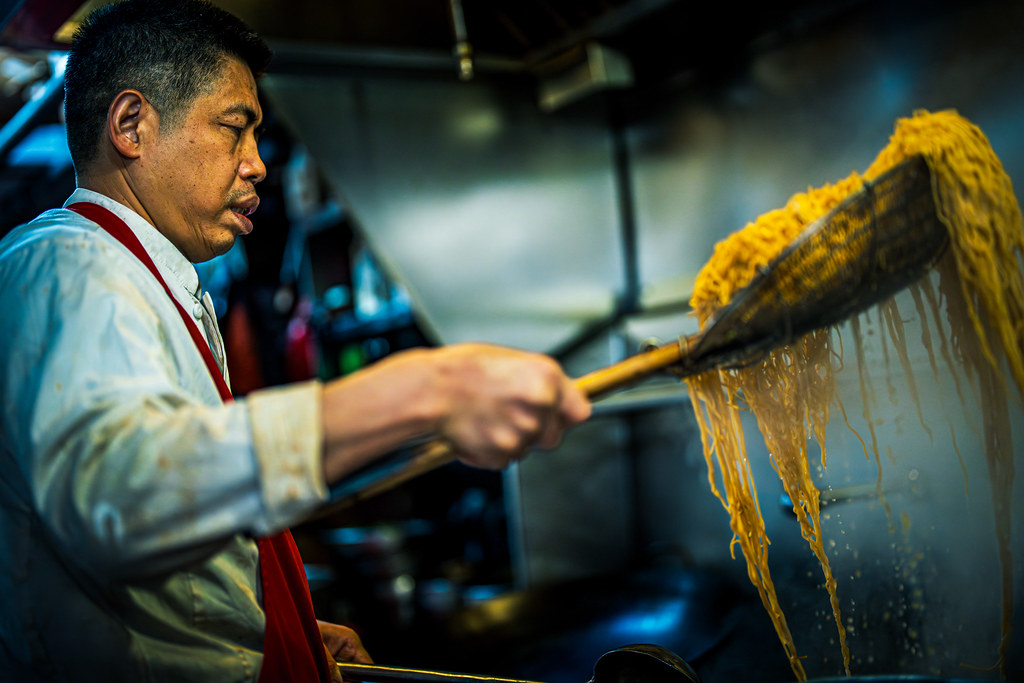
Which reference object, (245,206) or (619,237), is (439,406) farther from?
(619,237)

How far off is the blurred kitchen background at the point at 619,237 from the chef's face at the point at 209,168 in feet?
1.73

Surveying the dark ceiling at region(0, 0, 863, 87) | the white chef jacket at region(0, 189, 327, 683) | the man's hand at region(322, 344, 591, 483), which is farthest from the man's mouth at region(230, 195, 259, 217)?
the dark ceiling at region(0, 0, 863, 87)

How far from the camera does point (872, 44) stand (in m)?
2.35

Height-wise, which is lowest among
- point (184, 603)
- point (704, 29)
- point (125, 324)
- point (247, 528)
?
point (184, 603)

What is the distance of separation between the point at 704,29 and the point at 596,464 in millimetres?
1707

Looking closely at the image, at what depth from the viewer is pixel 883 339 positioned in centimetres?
159

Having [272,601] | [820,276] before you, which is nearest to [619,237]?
[820,276]

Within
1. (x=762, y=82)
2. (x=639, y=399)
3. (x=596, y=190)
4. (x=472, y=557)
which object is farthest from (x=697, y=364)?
(x=472, y=557)

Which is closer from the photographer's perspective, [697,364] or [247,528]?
[247,528]

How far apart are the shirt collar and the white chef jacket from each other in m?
0.10

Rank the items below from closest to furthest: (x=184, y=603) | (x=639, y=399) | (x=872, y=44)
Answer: (x=184, y=603)
(x=872, y=44)
(x=639, y=399)

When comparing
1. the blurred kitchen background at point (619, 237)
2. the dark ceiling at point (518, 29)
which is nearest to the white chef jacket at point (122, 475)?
the blurred kitchen background at point (619, 237)

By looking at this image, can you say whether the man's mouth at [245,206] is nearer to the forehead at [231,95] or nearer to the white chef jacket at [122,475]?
the forehead at [231,95]

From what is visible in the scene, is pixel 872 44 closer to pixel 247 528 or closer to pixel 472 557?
pixel 247 528
